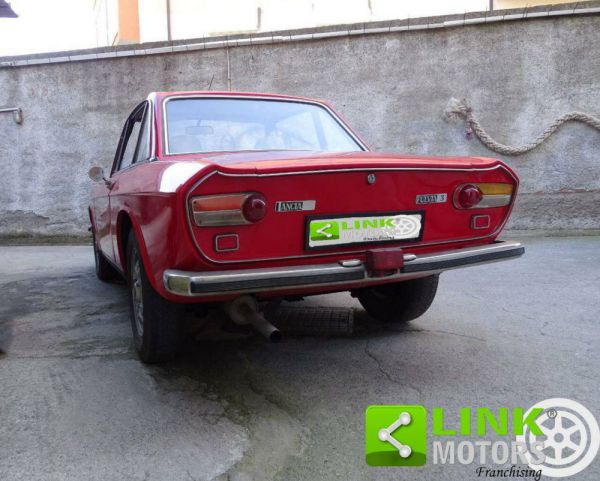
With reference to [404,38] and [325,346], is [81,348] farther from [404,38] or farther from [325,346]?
[404,38]

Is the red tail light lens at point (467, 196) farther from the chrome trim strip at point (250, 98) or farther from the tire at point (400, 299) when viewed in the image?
the chrome trim strip at point (250, 98)

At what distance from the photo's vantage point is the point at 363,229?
235 centimetres

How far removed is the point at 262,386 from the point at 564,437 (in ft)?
4.18

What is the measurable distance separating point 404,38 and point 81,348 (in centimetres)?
713

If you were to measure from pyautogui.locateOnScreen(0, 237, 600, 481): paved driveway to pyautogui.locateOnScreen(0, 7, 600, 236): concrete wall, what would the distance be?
461 cm

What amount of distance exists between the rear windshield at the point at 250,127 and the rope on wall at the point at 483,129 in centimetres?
531

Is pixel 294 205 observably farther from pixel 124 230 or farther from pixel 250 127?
pixel 124 230

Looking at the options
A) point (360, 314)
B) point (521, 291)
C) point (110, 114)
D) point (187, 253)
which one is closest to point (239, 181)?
point (187, 253)

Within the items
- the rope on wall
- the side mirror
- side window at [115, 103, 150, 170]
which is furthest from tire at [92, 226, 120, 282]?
the rope on wall

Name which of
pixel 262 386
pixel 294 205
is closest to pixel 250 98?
pixel 294 205

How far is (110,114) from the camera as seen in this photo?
9477 millimetres

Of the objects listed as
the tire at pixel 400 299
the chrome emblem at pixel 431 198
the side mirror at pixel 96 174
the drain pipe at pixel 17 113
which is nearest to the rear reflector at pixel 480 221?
the chrome emblem at pixel 431 198

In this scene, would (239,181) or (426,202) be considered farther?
(426,202)
